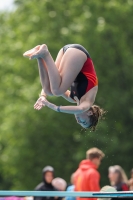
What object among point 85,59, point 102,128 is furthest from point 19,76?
point 85,59

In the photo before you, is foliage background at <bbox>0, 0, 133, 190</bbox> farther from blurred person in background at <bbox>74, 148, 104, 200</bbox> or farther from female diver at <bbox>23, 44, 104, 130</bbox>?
female diver at <bbox>23, 44, 104, 130</bbox>

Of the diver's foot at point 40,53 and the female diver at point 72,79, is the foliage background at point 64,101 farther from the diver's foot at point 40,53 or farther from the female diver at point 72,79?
the diver's foot at point 40,53

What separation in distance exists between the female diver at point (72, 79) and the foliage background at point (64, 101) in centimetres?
1012

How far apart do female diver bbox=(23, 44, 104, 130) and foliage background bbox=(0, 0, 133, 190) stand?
10.1 meters

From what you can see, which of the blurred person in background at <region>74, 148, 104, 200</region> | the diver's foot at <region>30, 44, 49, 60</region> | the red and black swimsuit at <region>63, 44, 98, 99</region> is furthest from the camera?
the blurred person in background at <region>74, 148, 104, 200</region>

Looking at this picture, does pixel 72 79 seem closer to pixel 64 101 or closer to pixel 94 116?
pixel 94 116

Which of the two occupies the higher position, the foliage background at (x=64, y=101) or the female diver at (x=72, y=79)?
the foliage background at (x=64, y=101)

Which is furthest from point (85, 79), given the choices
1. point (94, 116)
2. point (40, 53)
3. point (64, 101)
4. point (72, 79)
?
point (64, 101)

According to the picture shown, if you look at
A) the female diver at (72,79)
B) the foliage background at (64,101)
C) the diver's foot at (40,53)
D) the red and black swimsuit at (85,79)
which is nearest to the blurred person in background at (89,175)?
the female diver at (72,79)

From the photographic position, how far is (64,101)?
68.0ft

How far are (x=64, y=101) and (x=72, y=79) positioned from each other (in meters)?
11.0

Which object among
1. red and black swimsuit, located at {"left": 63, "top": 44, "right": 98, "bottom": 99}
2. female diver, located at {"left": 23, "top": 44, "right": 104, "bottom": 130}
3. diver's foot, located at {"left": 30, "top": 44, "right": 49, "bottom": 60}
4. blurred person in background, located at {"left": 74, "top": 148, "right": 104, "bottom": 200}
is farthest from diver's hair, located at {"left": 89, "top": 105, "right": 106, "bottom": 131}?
blurred person in background, located at {"left": 74, "top": 148, "right": 104, "bottom": 200}

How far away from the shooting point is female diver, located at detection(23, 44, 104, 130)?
9.61 meters

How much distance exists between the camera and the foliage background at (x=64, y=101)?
69.2ft
